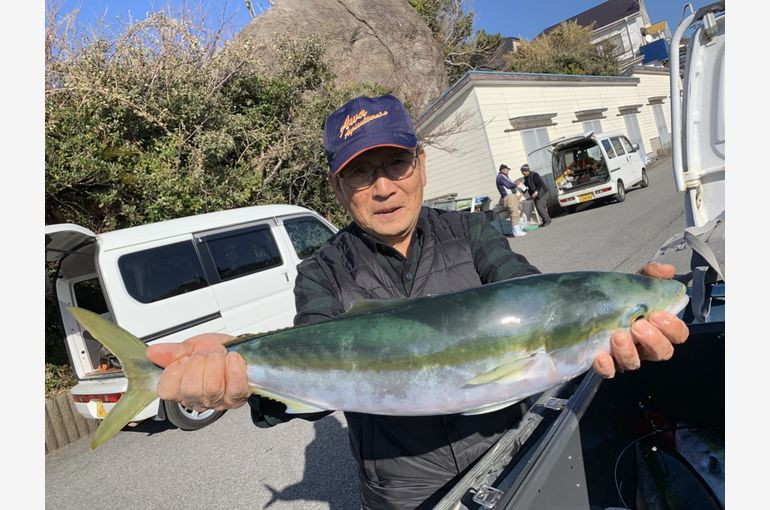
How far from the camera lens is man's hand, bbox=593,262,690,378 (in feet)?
5.28

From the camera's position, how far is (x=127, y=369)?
1.89m

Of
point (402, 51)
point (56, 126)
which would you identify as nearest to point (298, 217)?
point (56, 126)

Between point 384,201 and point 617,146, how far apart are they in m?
19.1

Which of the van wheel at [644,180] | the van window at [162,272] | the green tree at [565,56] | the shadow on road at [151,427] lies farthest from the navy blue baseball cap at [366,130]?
the green tree at [565,56]

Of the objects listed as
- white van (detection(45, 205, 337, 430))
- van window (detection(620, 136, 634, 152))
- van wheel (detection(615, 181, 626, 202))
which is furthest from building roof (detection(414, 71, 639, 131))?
white van (detection(45, 205, 337, 430))

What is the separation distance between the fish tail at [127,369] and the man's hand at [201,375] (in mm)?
71

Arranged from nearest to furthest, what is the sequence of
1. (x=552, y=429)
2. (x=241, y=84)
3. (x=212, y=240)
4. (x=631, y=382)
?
(x=552, y=429) < (x=631, y=382) < (x=212, y=240) < (x=241, y=84)

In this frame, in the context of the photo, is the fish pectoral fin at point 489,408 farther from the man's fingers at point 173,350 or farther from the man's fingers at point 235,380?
the man's fingers at point 173,350

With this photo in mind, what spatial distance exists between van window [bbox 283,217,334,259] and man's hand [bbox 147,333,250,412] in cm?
603

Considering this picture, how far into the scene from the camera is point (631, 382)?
2629 millimetres

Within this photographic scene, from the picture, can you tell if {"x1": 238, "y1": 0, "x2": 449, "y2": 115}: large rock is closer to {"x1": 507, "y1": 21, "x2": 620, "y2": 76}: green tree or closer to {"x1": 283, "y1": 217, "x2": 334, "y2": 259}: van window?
{"x1": 507, "y1": 21, "x2": 620, "y2": 76}: green tree

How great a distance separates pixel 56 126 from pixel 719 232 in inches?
417

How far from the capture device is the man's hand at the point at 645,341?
63.4 inches

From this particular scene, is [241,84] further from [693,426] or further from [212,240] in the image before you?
[693,426]
